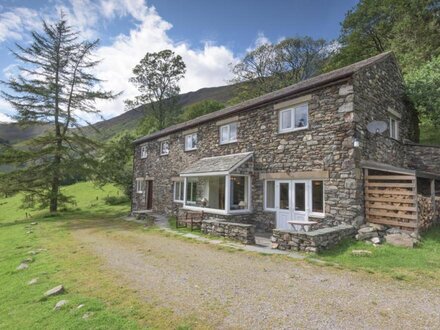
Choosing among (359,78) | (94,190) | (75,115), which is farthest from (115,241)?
(94,190)

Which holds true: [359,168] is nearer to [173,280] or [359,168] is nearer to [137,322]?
[173,280]

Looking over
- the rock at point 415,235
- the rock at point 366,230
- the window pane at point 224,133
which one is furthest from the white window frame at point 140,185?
the rock at point 415,235

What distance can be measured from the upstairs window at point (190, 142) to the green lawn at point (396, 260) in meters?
10.9

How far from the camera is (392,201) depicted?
888 centimetres

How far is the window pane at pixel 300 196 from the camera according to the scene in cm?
1071

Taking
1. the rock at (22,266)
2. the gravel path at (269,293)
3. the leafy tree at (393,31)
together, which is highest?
the leafy tree at (393,31)

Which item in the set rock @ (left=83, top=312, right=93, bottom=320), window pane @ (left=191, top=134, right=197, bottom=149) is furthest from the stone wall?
rock @ (left=83, top=312, right=93, bottom=320)

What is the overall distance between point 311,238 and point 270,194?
444 cm

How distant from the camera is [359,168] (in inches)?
366

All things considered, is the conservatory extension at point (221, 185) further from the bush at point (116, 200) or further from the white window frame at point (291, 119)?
the bush at point (116, 200)

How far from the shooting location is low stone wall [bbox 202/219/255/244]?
949 cm

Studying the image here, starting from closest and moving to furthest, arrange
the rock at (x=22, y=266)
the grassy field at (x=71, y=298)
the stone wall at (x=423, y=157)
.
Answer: the grassy field at (x=71, y=298) < the rock at (x=22, y=266) < the stone wall at (x=423, y=157)

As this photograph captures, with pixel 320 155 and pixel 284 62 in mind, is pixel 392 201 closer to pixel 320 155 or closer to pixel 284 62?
pixel 320 155

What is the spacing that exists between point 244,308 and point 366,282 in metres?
2.93
